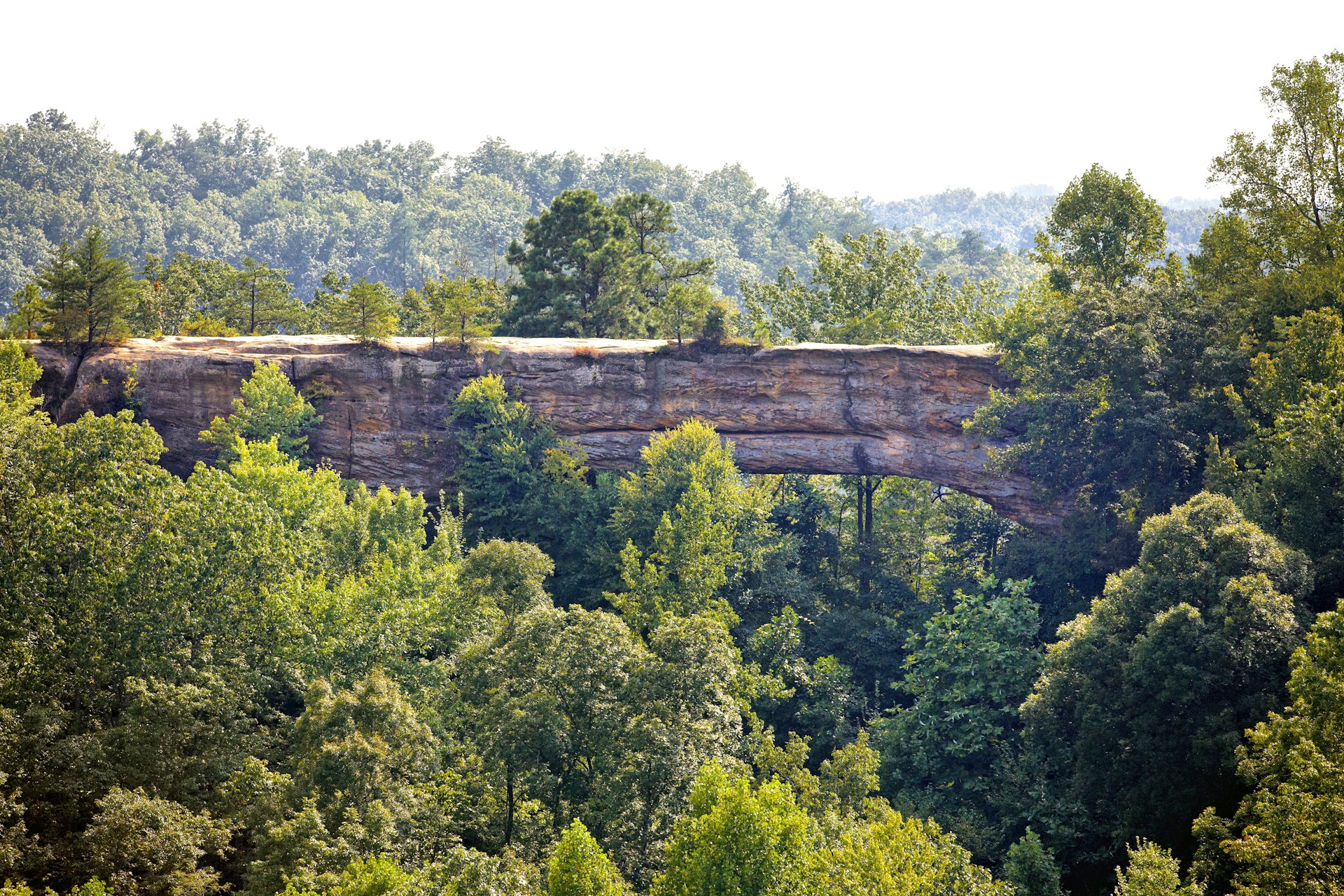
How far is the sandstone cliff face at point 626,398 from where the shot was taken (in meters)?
36.7

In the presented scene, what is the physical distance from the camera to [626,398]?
129 ft

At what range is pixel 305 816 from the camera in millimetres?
19547

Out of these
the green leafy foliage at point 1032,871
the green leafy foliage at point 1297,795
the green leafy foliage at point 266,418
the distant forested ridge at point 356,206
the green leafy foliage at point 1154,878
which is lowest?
the green leafy foliage at point 1032,871

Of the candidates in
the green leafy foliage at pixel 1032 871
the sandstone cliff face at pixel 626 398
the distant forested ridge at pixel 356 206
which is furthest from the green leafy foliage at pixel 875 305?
the distant forested ridge at pixel 356 206

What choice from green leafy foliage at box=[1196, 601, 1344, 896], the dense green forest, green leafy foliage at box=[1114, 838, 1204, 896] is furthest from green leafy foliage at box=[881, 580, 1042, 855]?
green leafy foliage at box=[1196, 601, 1344, 896]

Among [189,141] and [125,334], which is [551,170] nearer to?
[189,141]

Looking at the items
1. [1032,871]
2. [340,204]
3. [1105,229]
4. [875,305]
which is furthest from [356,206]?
[1032,871]

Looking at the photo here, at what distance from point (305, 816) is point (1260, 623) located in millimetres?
19520

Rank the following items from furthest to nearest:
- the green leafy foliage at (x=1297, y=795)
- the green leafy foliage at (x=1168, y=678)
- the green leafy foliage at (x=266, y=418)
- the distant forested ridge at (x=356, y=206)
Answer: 1. the distant forested ridge at (x=356, y=206)
2. the green leafy foliage at (x=266, y=418)
3. the green leafy foliage at (x=1168, y=678)
4. the green leafy foliage at (x=1297, y=795)

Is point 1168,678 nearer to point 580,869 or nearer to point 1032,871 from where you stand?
point 1032,871

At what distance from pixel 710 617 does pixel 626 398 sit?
36.2 feet

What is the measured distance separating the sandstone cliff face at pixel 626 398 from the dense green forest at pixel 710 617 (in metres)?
0.96

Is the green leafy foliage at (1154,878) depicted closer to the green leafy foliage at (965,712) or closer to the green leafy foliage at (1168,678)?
the green leafy foliage at (1168,678)

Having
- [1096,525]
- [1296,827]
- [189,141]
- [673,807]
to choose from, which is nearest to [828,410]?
[1096,525]
